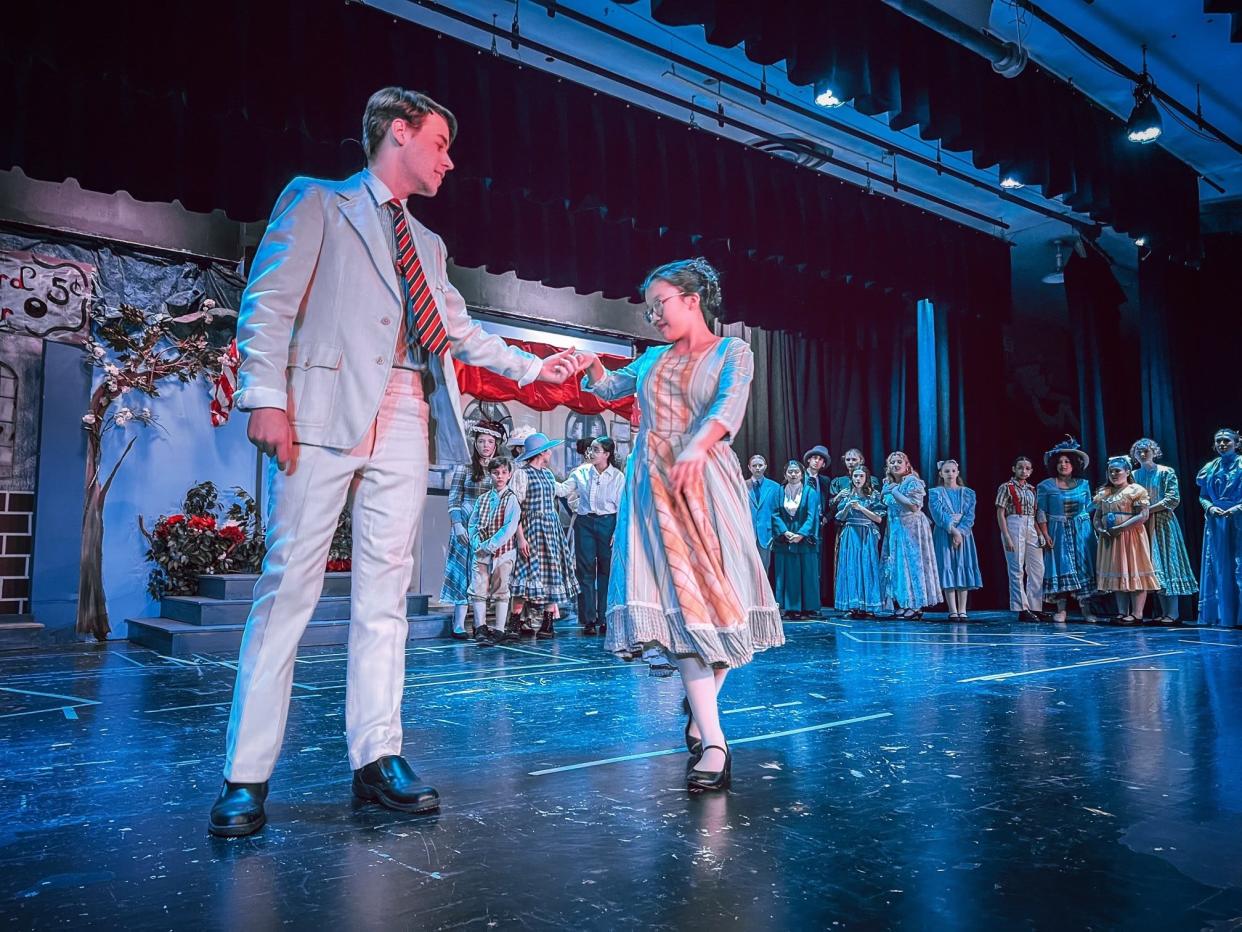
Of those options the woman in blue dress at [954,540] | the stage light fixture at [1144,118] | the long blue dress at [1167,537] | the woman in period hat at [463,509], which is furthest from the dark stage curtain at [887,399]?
the woman in period hat at [463,509]

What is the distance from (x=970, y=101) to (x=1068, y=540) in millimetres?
4466

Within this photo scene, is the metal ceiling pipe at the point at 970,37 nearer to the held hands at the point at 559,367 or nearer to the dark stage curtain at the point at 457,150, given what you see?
the dark stage curtain at the point at 457,150

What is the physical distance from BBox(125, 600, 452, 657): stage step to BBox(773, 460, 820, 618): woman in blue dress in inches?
155

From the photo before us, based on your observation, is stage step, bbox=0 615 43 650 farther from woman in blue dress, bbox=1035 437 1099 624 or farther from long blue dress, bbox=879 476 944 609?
woman in blue dress, bbox=1035 437 1099 624

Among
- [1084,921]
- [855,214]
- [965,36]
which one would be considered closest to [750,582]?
[1084,921]

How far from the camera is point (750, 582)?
238 centimetres

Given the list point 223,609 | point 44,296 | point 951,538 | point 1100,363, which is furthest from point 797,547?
point 44,296

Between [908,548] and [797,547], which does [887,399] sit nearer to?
[797,547]

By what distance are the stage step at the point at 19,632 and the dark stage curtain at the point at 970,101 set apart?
6.19 metres

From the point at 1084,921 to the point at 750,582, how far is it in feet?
3.90

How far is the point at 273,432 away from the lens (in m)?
1.82

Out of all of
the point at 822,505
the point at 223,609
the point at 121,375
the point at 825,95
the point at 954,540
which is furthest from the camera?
the point at 822,505

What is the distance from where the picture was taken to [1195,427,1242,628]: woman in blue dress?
7.79 metres

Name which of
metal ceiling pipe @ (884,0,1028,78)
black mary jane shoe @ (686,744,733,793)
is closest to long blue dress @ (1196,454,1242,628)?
metal ceiling pipe @ (884,0,1028,78)
